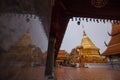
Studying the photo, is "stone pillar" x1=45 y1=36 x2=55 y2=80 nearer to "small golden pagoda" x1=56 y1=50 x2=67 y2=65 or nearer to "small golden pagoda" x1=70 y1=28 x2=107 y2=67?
"small golden pagoda" x1=70 y1=28 x2=107 y2=67

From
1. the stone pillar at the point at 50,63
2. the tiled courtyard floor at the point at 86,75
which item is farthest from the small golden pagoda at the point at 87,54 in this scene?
the stone pillar at the point at 50,63

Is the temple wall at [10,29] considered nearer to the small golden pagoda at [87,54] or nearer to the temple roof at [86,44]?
the small golden pagoda at [87,54]

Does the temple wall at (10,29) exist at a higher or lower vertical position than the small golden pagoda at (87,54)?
lower

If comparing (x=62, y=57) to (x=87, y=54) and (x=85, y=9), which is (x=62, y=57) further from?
(x=85, y=9)

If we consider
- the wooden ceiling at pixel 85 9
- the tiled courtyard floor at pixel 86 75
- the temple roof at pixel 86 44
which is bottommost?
the tiled courtyard floor at pixel 86 75

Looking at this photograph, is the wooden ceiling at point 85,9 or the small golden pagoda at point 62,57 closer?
the wooden ceiling at point 85,9

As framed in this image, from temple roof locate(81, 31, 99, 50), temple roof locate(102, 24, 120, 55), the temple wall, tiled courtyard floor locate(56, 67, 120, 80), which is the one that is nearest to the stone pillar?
tiled courtyard floor locate(56, 67, 120, 80)

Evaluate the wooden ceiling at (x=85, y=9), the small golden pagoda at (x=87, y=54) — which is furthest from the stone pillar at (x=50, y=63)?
the small golden pagoda at (x=87, y=54)

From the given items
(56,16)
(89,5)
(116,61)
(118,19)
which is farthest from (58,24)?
(116,61)

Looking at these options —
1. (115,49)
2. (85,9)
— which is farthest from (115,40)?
(85,9)

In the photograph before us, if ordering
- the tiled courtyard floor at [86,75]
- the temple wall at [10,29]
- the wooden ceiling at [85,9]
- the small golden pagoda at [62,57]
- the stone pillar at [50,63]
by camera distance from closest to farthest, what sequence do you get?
the temple wall at [10,29] < the wooden ceiling at [85,9] < the stone pillar at [50,63] < the tiled courtyard floor at [86,75] < the small golden pagoda at [62,57]

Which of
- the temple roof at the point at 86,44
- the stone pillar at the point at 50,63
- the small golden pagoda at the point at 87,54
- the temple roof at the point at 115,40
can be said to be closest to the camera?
the stone pillar at the point at 50,63

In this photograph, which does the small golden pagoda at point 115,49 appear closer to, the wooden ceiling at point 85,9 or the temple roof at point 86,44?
the temple roof at point 86,44

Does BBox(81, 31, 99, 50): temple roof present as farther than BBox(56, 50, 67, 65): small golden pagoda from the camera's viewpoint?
No
